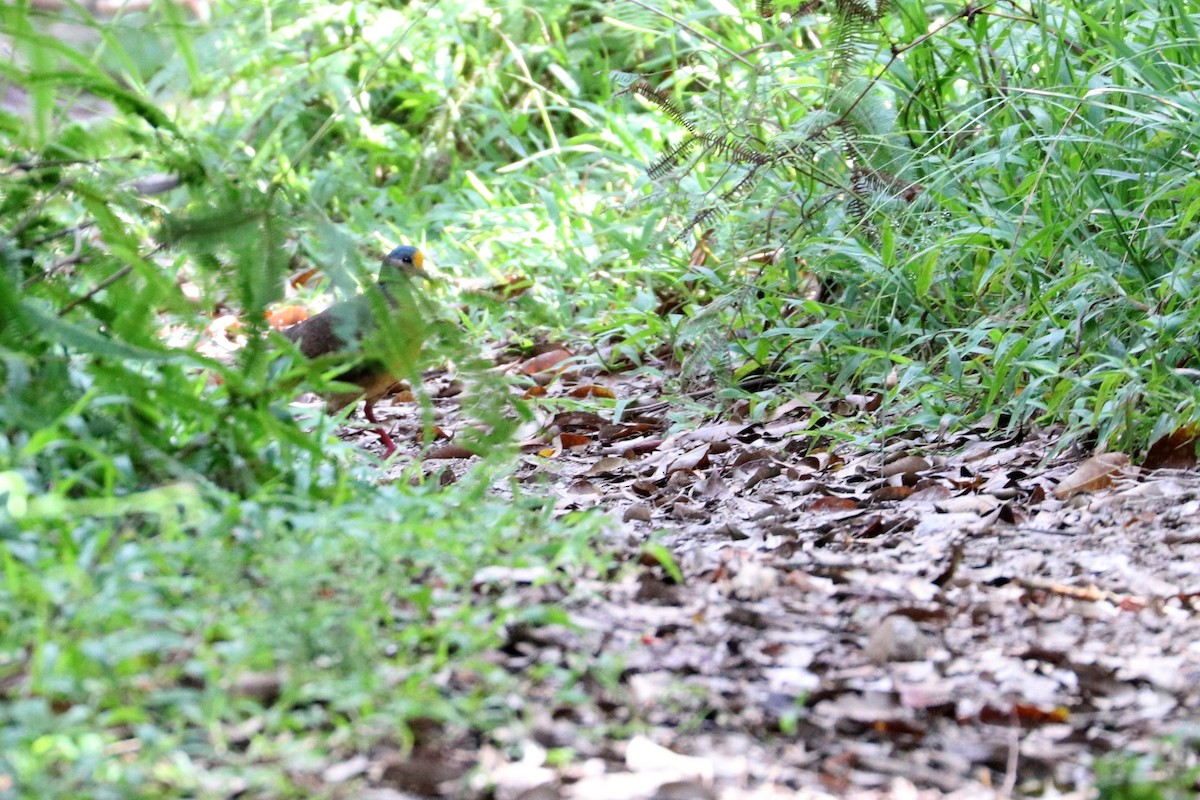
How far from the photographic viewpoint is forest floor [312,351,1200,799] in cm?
172

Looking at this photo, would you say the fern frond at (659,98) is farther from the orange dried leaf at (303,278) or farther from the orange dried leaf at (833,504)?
the orange dried leaf at (303,278)

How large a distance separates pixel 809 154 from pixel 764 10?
0.46 m

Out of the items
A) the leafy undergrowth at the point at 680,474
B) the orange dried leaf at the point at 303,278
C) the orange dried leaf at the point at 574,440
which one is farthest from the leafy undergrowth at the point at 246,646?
the orange dried leaf at the point at 303,278

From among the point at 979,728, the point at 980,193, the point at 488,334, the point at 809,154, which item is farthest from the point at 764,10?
the point at 979,728

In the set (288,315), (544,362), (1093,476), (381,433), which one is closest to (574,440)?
(381,433)

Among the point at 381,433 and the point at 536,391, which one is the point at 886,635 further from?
the point at 536,391

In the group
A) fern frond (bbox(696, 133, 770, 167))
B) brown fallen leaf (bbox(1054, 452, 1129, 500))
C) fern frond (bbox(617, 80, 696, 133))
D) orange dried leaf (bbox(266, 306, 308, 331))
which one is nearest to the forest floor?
brown fallen leaf (bbox(1054, 452, 1129, 500))

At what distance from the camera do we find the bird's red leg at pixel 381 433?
4.03m

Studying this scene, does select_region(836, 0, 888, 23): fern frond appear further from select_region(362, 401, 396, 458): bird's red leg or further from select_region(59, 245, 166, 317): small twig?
select_region(59, 245, 166, 317): small twig

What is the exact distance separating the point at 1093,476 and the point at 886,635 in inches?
43.8

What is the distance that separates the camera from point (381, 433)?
4078 mm

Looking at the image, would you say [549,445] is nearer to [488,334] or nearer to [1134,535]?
[488,334]

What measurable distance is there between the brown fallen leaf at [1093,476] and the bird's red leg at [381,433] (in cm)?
186

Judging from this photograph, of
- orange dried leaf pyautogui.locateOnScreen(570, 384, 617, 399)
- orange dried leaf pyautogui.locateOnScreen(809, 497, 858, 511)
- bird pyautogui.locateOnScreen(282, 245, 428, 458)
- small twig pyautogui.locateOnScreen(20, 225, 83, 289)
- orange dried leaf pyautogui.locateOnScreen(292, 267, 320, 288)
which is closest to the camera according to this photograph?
bird pyautogui.locateOnScreen(282, 245, 428, 458)
